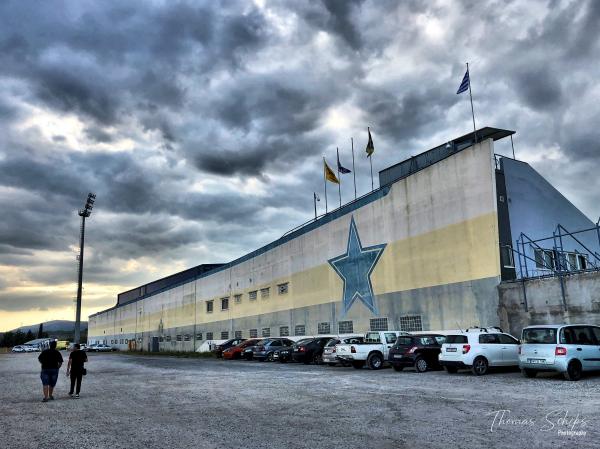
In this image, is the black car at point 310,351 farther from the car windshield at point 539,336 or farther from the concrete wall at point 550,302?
the car windshield at point 539,336

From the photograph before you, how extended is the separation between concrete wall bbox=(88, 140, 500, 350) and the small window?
0.35 metres

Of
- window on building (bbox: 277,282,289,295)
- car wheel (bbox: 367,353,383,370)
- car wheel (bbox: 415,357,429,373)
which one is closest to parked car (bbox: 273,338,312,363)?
car wheel (bbox: 367,353,383,370)

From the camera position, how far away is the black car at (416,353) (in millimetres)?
19812

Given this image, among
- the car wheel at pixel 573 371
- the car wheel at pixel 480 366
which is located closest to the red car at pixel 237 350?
the car wheel at pixel 480 366

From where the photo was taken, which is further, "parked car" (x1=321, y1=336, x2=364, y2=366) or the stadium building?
the stadium building

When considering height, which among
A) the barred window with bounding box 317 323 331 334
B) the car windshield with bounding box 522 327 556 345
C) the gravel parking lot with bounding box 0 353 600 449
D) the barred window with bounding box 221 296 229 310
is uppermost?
the barred window with bounding box 221 296 229 310

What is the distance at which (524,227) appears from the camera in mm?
26047

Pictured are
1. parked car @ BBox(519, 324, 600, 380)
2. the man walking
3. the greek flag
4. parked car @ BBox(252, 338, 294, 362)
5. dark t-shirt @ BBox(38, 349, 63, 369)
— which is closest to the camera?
dark t-shirt @ BBox(38, 349, 63, 369)

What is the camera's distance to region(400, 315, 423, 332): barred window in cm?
2702

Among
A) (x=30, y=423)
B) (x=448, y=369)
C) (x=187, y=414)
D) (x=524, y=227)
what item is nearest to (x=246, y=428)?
(x=187, y=414)

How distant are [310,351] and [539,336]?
14.1 meters

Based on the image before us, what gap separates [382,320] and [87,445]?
2361 cm

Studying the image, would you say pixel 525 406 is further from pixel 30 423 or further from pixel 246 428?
pixel 30 423

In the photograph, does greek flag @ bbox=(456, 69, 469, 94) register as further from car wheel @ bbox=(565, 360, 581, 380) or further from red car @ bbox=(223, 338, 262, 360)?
red car @ bbox=(223, 338, 262, 360)
